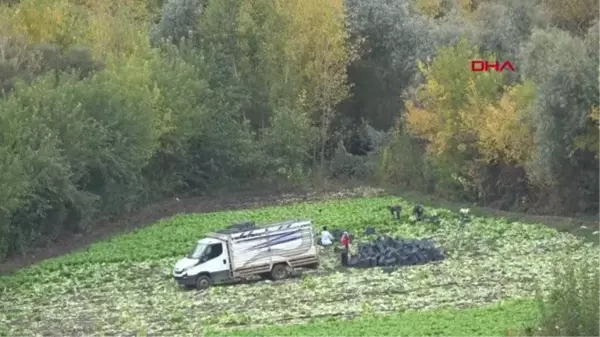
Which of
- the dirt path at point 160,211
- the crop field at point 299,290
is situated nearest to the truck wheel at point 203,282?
the crop field at point 299,290

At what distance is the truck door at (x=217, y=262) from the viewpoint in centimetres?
3438

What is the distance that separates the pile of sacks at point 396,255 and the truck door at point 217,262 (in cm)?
444

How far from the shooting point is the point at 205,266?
1350 inches

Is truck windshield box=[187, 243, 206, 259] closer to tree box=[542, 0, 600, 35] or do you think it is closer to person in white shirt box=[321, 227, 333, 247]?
person in white shirt box=[321, 227, 333, 247]

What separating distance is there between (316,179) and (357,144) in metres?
7.40

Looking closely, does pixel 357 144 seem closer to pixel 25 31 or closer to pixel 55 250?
pixel 25 31

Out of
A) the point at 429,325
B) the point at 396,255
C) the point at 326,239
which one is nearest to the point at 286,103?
the point at 326,239

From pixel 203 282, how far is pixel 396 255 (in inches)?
265

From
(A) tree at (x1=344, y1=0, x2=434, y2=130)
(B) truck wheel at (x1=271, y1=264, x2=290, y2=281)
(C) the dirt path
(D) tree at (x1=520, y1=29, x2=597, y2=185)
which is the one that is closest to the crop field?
(B) truck wheel at (x1=271, y1=264, x2=290, y2=281)

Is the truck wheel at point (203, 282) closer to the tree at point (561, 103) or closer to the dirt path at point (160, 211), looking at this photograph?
the dirt path at point (160, 211)

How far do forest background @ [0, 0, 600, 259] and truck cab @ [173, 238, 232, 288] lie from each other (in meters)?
9.23

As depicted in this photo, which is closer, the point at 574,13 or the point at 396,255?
the point at 396,255

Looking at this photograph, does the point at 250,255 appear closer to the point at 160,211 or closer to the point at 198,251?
the point at 198,251

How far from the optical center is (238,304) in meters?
30.7
